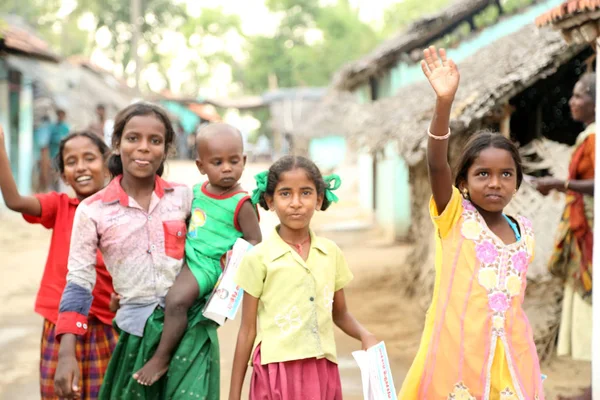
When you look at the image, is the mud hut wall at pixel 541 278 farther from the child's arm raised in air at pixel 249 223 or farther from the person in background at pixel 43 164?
the person in background at pixel 43 164

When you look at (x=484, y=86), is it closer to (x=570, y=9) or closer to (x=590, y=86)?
(x=590, y=86)

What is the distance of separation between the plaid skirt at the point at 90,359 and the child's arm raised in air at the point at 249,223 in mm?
818

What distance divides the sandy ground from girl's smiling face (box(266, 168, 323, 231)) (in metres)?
2.54

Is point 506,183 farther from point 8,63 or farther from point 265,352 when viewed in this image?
point 8,63

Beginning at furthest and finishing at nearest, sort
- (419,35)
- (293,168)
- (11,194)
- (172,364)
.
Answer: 1. (419,35)
2. (11,194)
3. (172,364)
4. (293,168)

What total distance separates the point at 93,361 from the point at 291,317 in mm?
1097

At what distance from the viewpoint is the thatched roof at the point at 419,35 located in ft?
36.2

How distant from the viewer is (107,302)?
3.17m

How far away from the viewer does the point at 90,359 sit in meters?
3.17

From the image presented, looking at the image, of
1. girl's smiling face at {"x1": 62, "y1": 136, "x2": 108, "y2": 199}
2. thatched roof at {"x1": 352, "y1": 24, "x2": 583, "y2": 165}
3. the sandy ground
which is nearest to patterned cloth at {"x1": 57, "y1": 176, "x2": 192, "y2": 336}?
girl's smiling face at {"x1": 62, "y1": 136, "x2": 108, "y2": 199}

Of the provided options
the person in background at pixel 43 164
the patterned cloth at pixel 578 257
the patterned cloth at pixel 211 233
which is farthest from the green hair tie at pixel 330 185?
the person in background at pixel 43 164

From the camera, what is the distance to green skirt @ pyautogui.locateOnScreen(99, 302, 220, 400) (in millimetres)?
2818

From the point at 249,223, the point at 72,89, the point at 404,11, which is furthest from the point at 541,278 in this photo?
the point at 404,11

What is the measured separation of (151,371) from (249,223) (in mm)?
704
